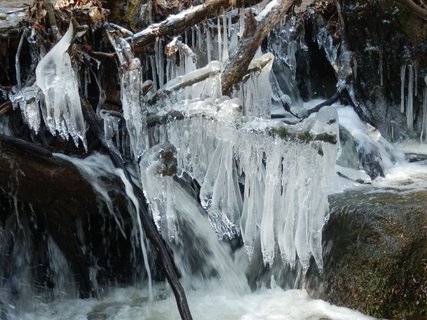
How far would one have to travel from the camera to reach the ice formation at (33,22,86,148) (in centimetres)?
391

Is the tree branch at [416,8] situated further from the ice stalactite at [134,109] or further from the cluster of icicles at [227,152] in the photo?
the ice stalactite at [134,109]

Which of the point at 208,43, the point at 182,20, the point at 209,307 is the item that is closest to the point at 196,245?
the point at 209,307

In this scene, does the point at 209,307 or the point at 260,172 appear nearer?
the point at 260,172

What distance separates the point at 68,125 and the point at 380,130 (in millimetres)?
4437

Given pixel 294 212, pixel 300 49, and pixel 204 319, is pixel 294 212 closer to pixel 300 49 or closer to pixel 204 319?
pixel 204 319

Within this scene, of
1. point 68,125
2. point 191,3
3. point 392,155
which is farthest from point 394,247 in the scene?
point 191,3

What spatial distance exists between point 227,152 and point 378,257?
1225mm

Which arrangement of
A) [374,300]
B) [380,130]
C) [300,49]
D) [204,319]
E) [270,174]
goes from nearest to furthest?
→ [270,174] → [374,300] → [204,319] → [380,130] → [300,49]

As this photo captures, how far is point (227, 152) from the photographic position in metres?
3.75

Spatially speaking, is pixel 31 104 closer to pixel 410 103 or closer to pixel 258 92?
pixel 258 92

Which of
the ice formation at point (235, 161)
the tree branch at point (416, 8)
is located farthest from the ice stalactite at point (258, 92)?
the tree branch at point (416, 8)

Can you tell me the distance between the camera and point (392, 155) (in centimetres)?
655

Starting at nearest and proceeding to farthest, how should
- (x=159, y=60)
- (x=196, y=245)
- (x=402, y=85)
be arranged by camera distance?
(x=196, y=245)
(x=159, y=60)
(x=402, y=85)

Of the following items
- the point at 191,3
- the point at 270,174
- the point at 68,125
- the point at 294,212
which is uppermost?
the point at 191,3
